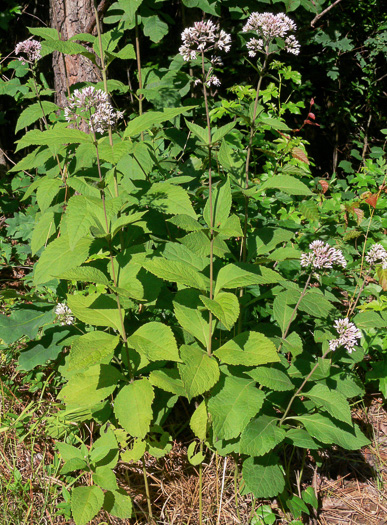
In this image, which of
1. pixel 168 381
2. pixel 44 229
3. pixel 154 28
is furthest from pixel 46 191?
pixel 154 28

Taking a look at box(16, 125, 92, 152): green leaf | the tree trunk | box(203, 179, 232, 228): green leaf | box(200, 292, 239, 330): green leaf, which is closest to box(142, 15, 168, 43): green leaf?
the tree trunk

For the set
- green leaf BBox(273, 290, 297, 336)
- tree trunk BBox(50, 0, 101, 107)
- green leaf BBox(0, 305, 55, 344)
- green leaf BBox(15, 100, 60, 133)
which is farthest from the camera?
tree trunk BBox(50, 0, 101, 107)

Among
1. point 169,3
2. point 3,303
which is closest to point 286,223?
point 3,303

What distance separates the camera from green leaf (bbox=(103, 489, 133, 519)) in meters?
1.89

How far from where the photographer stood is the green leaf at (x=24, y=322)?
2.31m

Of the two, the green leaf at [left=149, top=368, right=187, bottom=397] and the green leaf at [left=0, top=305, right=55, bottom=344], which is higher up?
the green leaf at [left=0, top=305, right=55, bottom=344]

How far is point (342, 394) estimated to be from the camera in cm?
200

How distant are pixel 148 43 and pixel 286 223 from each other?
3.22 m

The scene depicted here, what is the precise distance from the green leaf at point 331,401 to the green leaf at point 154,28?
2.57 metres

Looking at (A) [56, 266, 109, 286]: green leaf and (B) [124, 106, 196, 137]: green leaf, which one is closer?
(A) [56, 266, 109, 286]: green leaf

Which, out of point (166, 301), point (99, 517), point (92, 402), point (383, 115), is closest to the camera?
point (92, 402)

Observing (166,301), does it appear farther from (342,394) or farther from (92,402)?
(342,394)

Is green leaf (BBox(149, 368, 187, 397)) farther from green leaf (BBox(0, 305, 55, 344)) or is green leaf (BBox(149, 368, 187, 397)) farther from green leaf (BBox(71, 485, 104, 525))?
green leaf (BBox(0, 305, 55, 344))

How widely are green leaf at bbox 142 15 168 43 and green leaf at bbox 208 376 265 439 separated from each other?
2526 millimetres
